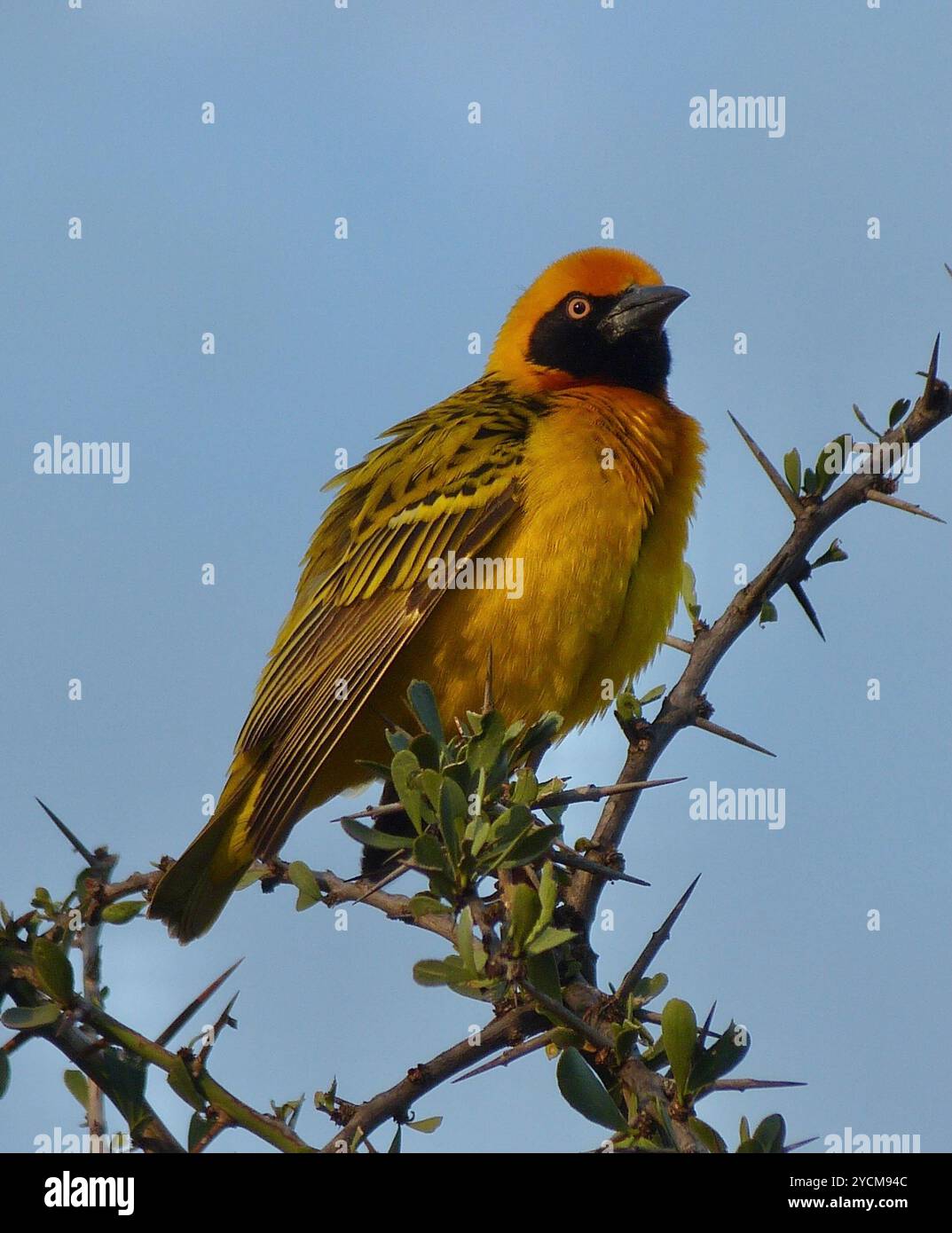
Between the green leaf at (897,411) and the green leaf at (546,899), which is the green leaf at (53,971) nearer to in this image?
the green leaf at (546,899)

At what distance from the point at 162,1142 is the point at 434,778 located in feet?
3.27

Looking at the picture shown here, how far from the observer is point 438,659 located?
5410 millimetres

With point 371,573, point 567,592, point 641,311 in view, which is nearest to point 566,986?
point 567,592

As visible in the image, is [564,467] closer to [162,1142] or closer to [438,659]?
[438,659]

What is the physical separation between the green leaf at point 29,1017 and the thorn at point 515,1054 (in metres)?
0.89

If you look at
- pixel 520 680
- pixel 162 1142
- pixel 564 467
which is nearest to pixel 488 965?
pixel 162 1142

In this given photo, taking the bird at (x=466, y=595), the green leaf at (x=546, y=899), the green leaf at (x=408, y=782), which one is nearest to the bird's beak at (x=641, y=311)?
the bird at (x=466, y=595)

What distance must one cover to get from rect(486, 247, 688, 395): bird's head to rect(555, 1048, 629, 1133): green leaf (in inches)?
182

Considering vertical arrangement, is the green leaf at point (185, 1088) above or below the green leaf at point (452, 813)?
below

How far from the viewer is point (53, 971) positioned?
9.86 feet

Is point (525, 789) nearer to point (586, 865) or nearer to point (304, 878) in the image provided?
point (586, 865)

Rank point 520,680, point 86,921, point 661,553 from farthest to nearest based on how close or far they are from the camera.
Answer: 1. point 661,553
2. point 520,680
3. point 86,921

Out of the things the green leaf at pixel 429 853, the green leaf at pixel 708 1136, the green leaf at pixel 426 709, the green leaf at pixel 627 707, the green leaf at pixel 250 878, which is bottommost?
the green leaf at pixel 708 1136

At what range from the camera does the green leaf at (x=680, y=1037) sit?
8.63 ft
